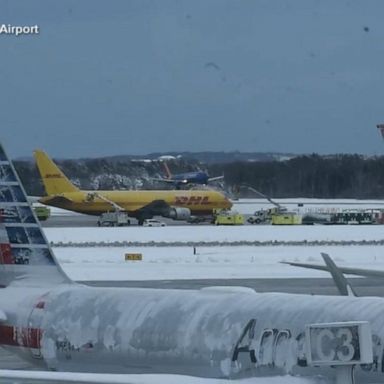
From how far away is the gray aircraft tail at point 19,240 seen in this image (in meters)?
16.8

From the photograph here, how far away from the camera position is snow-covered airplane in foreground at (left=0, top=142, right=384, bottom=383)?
423 inches

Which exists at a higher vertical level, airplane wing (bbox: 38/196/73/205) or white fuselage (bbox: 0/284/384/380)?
white fuselage (bbox: 0/284/384/380)

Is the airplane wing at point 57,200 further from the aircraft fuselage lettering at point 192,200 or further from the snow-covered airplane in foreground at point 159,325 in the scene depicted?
the snow-covered airplane in foreground at point 159,325

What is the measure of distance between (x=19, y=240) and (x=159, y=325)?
13.4 feet

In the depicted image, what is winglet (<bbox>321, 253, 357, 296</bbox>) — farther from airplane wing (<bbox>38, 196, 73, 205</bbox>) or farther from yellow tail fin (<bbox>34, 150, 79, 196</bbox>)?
yellow tail fin (<bbox>34, 150, 79, 196</bbox>)

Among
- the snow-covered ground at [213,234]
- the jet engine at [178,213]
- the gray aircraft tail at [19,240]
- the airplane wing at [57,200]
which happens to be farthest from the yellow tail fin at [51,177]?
the gray aircraft tail at [19,240]

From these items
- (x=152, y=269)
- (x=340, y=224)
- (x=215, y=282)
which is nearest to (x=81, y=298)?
(x=215, y=282)

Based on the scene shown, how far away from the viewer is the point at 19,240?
16.9 meters

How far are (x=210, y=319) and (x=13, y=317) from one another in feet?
11.9

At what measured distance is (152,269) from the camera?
143 feet

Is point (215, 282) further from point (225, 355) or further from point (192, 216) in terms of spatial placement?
point (192, 216)

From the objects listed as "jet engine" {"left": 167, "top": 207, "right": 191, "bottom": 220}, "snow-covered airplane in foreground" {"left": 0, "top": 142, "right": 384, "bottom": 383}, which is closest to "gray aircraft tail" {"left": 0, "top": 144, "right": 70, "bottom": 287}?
"snow-covered airplane in foreground" {"left": 0, "top": 142, "right": 384, "bottom": 383}

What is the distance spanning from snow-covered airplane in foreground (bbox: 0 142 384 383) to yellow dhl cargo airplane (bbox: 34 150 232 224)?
80373 mm

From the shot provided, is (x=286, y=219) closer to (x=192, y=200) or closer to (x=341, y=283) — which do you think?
(x=192, y=200)
